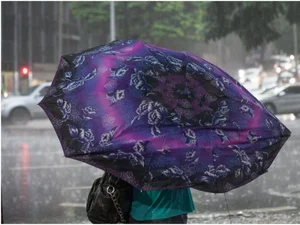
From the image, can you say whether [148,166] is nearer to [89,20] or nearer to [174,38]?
[174,38]

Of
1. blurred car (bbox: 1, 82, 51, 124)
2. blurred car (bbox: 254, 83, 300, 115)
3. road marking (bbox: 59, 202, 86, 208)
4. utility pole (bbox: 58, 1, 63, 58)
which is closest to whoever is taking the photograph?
road marking (bbox: 59, 202, 86, 208)

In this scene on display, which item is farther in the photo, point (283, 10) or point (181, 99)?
point (283, 10)

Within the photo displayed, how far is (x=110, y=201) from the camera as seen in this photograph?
2.22 m

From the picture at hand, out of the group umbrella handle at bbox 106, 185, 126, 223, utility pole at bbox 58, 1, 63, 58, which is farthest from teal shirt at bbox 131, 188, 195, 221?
utility pole at bbox 58, 1, 63, 58

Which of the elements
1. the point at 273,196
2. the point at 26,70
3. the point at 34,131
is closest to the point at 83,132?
the point at 273,196

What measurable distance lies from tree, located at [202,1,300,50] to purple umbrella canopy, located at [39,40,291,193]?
6.74 metres

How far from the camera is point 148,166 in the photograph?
1980 mm

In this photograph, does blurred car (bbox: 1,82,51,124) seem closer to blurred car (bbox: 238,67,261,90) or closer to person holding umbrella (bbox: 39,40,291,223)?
blurred car (bbox: 238,67,261,90)

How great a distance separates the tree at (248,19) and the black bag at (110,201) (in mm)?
6869

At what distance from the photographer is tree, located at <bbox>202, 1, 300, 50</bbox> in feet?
28.6

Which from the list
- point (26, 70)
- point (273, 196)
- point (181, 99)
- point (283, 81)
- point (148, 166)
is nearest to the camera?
point (148, 166)

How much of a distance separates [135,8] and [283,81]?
2817mm

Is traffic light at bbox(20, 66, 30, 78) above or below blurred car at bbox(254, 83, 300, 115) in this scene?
below

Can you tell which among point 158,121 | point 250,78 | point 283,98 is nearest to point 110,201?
point 158,121
